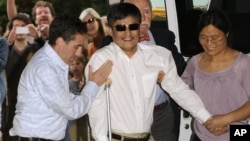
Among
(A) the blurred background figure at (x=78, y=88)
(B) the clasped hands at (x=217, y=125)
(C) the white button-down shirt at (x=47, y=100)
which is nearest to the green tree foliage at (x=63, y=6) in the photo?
(A) the blurred background figure at (x=78, y=88)

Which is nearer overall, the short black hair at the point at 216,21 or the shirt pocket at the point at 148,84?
the shirt pocket at the point at 148,84

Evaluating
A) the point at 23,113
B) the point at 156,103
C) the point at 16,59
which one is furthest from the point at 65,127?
the point at 16,59

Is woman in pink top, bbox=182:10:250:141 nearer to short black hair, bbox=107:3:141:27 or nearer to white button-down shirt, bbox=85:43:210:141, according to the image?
white button-down shirt, bbox=85:43:210:141

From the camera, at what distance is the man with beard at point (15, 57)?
4.46m

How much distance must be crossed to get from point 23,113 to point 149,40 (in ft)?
3.75

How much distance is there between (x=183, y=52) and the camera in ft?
14.8

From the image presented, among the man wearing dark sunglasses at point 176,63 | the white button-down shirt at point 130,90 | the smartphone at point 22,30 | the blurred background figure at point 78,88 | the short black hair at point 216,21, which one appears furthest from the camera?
the smartphone at point 22,30

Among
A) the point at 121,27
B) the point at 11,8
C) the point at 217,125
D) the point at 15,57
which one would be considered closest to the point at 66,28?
the point at 121,27

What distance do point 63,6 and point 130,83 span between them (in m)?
1.39

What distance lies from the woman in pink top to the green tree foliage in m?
1.18

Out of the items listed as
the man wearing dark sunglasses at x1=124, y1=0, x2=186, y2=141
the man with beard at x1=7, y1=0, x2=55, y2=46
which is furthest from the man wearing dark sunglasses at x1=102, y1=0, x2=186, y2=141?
the man with beard at x1=7, y1=0, x2=55, y2=46

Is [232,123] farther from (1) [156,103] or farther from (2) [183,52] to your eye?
(2) [183,52]

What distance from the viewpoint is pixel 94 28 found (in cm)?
463

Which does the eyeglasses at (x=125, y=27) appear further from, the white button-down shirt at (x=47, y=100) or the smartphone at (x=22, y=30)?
the smartphone at (x=22, y=30)
